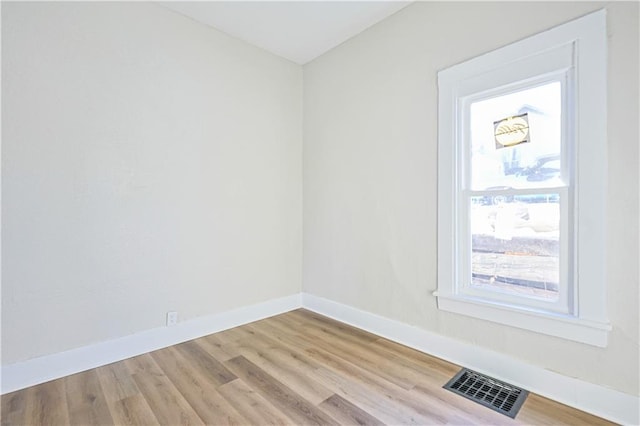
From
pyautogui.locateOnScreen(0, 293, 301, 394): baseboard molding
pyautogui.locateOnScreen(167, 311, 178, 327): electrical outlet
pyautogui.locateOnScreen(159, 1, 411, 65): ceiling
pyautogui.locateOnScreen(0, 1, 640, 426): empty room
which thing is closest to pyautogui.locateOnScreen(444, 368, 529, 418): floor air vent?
pyautogui.locateOnScreen(0, 1, 640, 426): empty room

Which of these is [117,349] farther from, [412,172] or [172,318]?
[412,172]

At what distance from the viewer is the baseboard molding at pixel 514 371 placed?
1648 millimetres

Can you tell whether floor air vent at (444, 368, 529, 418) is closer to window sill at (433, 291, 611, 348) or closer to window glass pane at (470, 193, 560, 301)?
window sill at (433, 291, 611, 348)

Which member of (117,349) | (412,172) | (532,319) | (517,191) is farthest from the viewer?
(412,172)

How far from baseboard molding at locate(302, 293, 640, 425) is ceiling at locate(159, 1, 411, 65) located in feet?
8.79

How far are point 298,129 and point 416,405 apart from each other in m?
2.89

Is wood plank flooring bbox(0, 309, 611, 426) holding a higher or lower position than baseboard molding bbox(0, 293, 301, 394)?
lower

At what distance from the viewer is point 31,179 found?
6.61ft

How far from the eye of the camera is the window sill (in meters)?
1.70

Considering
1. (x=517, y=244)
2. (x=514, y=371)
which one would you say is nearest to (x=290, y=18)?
(x=517, y=244)

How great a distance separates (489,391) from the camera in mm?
1912

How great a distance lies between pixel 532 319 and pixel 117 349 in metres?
2.90

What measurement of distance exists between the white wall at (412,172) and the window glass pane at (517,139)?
10.6 inches

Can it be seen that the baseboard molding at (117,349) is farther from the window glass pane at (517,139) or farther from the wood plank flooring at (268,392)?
the window glass pane at (517,139)
